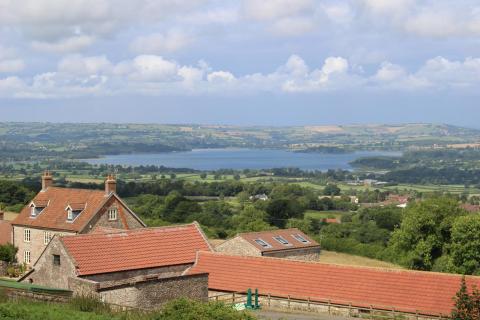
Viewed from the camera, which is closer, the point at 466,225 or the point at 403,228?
the point at 466,225

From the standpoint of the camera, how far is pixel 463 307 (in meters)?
28.7

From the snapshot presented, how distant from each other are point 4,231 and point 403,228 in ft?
93.2

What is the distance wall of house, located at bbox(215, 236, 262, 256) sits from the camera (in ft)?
152

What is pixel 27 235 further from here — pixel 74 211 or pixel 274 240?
pixel 274 240

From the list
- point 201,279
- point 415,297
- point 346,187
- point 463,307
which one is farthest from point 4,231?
point 346,187

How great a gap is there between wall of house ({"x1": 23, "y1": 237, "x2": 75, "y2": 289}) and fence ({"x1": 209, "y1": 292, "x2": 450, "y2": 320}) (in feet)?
23.1

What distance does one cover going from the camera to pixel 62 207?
49656 millimetres

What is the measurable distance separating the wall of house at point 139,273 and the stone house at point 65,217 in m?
9.67

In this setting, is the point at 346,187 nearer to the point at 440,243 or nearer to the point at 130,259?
the point at 440,243

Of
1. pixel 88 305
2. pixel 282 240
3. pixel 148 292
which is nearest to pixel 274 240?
pixel 282 240

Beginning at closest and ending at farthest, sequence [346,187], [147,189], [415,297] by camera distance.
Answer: [415,297] → [147,189] → [346,187]

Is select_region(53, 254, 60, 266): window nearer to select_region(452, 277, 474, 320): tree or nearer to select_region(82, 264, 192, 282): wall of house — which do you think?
select_region(82, 264, 192, 282): wall of house

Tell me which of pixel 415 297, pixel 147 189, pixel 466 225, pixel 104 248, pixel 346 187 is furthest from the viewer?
pixel 346 187

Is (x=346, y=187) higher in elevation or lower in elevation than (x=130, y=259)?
lower
